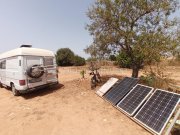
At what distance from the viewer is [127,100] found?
7.68 meters

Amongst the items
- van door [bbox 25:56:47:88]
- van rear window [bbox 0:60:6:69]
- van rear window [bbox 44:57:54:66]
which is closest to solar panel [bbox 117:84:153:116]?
van door [bbox 25:56:47:88]

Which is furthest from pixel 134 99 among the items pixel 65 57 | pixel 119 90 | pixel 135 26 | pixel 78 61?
pixel 65 57

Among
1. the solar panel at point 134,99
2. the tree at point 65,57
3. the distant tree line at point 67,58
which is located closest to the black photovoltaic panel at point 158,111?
the solar panel at point 134,99

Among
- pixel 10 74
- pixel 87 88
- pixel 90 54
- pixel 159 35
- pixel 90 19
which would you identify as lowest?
pixel 87 88

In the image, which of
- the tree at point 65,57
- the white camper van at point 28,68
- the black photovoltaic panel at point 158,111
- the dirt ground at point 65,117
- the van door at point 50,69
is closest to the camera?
the black photovoltaic panel at point 158,111

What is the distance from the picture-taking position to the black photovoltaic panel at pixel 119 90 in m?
8.24

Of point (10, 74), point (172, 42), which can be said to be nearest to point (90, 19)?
point (172, 42)

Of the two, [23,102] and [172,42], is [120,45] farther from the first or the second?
[23,102]

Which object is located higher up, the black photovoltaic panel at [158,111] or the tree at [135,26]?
the tree at [135,26]

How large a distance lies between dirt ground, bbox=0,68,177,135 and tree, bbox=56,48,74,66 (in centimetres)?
2196

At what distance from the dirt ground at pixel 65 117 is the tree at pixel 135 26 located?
4269 mm

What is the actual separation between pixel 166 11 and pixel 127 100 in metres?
7.49

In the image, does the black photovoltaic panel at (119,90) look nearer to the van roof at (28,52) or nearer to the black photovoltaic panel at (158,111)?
the black photovoltaic panel at (158,111)

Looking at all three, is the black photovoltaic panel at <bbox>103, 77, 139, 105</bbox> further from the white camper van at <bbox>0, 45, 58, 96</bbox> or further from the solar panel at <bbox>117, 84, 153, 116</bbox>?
the white camper van at <bbox>0, 45, 58, 96</bbox>
